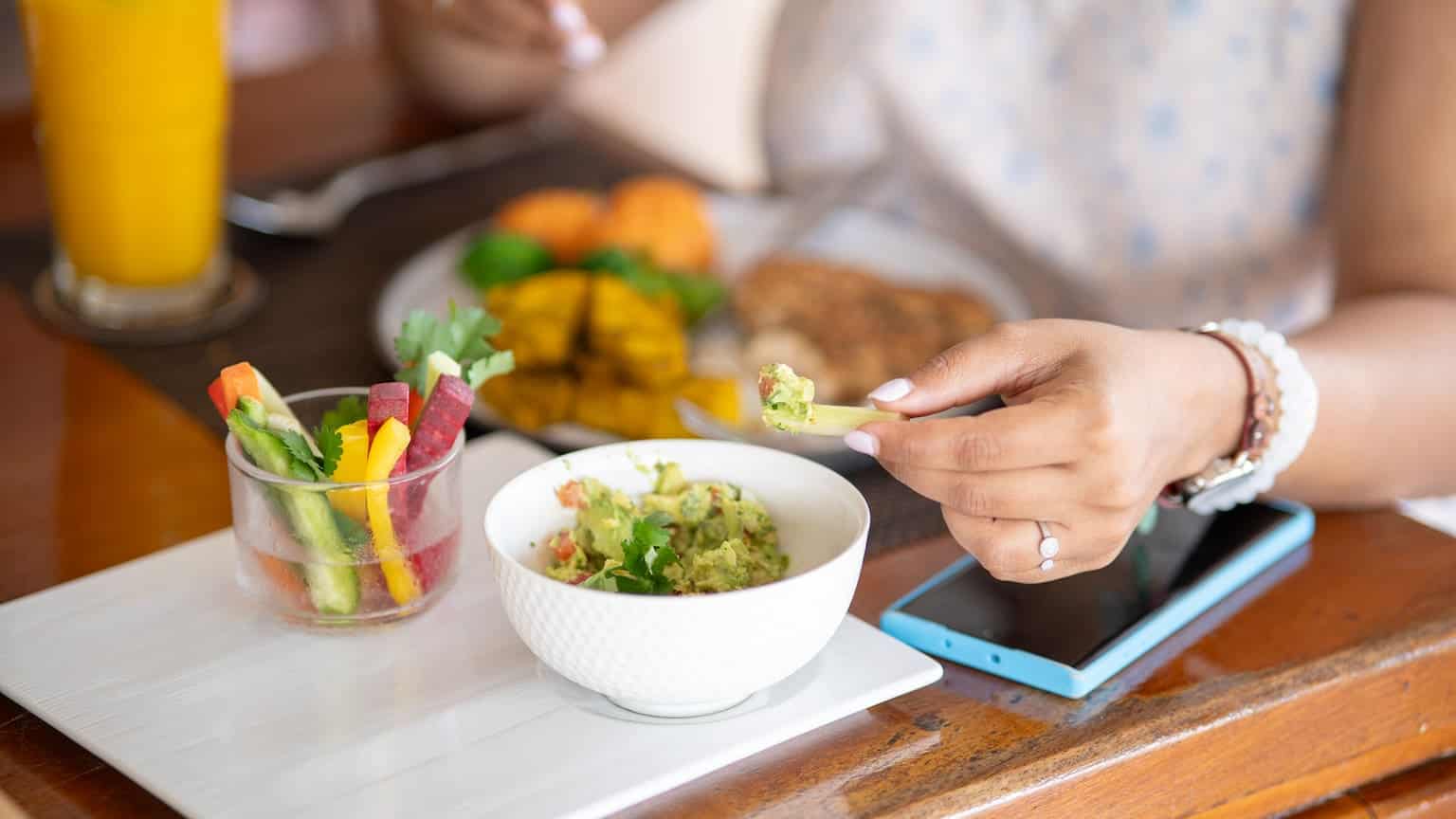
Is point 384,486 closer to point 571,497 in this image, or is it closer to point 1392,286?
point 571,497

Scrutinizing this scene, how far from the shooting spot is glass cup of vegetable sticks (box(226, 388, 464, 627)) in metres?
0.75

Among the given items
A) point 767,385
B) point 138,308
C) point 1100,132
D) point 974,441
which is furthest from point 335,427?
point 1100,132

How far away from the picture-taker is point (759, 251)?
1.56 meters

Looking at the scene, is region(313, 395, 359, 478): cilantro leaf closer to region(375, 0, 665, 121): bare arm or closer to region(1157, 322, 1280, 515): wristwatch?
region(1157, 322, 1280, 515): wristwatch

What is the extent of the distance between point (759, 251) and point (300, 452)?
33.9 inches

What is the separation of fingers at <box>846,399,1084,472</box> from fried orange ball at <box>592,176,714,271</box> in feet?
2.33

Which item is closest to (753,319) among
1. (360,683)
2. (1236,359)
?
(1236,359)

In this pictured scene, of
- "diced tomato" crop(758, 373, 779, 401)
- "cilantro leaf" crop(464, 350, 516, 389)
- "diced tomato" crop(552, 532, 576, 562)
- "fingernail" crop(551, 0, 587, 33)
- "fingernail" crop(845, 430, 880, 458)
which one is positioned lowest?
"diced tomato" crop(552, 532, 576, 562)

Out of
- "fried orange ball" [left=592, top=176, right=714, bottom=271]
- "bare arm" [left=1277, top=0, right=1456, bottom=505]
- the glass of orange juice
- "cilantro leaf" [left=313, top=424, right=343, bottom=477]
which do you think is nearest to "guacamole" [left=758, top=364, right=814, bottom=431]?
"cilantro leaf" [left=313, top=424, right=343, bottom=477]

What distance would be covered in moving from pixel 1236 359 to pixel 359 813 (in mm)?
576

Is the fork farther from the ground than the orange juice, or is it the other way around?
the orange juice

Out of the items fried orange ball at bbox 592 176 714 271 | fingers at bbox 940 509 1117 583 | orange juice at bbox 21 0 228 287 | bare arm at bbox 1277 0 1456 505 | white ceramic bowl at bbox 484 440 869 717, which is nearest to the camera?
white ceramic bowl at bbox 484 440 869 717

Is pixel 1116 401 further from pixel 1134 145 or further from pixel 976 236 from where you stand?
pixel 976 236

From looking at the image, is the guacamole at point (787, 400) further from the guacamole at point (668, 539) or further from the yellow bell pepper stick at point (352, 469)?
the yellow bell pepper stick at point (352, 469)
